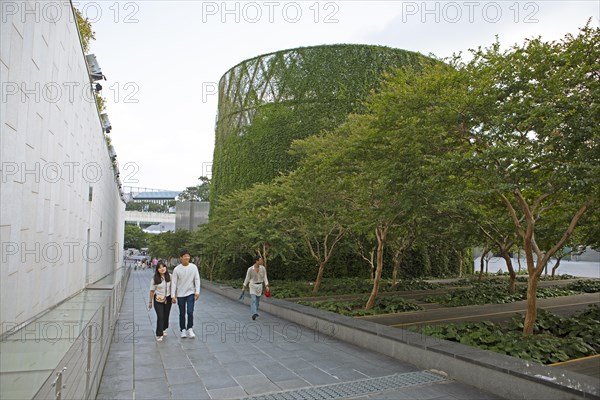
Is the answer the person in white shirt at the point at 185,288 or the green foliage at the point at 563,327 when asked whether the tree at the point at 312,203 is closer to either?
the person in white shirt at the point at 185,288

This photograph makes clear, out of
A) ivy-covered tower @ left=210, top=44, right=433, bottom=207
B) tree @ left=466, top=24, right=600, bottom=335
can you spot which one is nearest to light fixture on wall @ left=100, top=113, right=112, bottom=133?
ivy-covered tower @ left=210, top=44, right=433, bottom=207

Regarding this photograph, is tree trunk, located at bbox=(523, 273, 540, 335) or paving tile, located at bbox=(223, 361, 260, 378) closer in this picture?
paving tile, located at bbox=(223, 361, 260, 378)

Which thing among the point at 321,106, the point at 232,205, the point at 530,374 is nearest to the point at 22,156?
the point at 530,374

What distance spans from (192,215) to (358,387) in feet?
145

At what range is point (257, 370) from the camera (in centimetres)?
636

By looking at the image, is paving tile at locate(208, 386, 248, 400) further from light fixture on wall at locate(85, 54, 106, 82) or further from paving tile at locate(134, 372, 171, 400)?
light fixture on wall at locate(85, 54, 106, 82)

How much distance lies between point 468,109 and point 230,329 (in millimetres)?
6774

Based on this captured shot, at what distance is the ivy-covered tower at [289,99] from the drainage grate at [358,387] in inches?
1008

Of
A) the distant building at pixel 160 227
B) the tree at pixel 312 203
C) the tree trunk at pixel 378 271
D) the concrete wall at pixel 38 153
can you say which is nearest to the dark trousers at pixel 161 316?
the concrete wall at pixel 38 153

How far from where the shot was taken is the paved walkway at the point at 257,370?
17.7 ft

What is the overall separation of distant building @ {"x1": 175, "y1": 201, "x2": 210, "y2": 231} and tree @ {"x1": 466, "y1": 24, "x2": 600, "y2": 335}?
42179 millimetres

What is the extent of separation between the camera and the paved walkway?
5391 mm

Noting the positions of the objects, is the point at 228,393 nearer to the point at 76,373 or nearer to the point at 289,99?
the point at 76,373

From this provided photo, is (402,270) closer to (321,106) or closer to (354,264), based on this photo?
(354,264)
